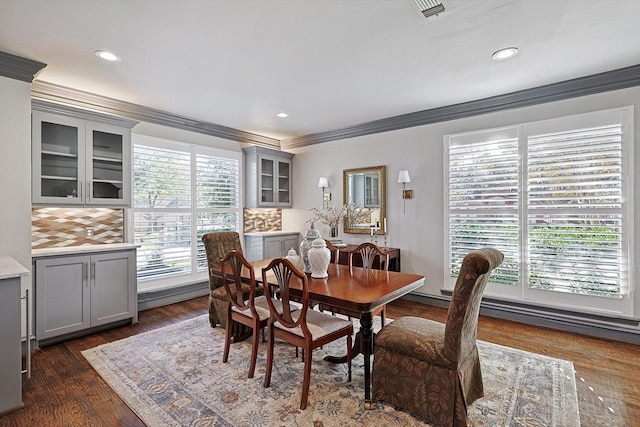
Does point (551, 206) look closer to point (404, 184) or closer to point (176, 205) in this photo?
point (404, 184)

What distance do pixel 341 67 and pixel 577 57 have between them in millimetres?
Result: 2096

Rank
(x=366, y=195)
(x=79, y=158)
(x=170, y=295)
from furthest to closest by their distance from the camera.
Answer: (x=366, y=195) → (x=170, y=295) → (x=79, y=158)

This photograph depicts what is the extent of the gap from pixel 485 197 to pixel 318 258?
2.45 meters

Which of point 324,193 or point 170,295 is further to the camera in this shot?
point 324,193

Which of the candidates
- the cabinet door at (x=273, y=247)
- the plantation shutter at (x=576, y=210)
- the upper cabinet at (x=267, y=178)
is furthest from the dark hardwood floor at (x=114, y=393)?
the upper cabinet at (x=267, y=178)

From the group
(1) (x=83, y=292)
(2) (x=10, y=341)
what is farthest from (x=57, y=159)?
(2) (x=10, y=341)

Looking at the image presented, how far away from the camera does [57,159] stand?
330 centimetres

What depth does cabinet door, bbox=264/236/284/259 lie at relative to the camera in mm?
5273

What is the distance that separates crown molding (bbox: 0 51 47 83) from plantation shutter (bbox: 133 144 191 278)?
4.22 feet

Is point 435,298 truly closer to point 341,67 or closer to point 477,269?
point 477,269

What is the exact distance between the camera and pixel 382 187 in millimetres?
4766

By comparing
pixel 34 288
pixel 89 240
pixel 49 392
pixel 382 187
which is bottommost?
pixel 49 392

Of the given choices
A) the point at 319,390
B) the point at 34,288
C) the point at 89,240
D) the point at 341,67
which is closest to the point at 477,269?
the point at 319,390

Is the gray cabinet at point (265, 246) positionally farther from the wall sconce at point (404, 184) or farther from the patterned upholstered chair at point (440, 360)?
the patterned upholstered chair at point (440, 360)
